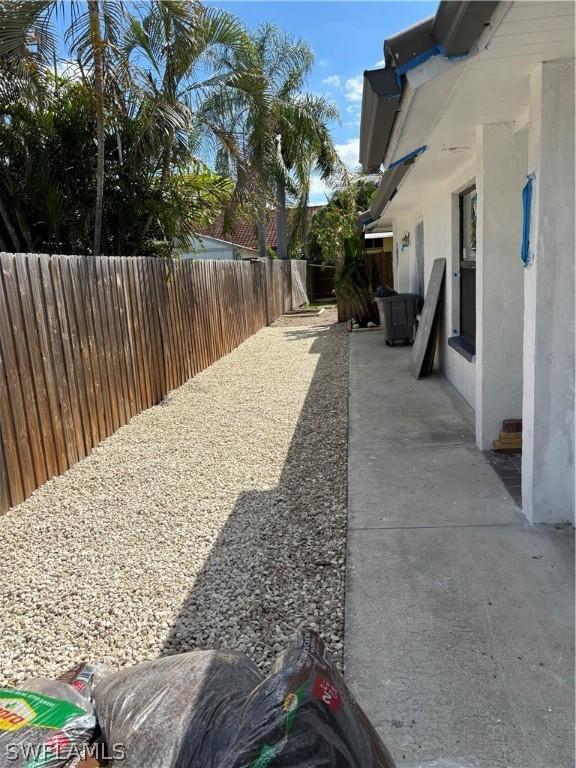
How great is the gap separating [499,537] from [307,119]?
2068 centimetres

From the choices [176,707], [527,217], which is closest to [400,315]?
[527,217]

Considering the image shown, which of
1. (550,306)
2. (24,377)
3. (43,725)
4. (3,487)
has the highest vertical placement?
(550,306)

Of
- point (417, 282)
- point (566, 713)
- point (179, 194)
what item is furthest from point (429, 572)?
point (417, 282)

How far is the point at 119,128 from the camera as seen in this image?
8336 mm

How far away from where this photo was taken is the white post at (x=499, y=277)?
15.3 ft

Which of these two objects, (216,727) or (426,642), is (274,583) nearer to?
(426,642)

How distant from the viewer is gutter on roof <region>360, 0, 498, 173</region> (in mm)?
2273

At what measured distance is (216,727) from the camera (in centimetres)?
147

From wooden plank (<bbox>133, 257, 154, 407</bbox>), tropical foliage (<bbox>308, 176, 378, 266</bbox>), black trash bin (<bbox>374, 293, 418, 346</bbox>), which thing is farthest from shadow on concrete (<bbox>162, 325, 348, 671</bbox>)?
tropical foliage (<bbox>308, 176, 378, 266</bbox>)

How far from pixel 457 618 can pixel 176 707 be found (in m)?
1.71

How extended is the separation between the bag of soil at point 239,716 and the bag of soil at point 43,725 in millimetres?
67

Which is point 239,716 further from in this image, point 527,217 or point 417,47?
point 527,217

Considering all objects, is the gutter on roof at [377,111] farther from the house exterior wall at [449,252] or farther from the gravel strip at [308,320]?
the gravel strip at [308,320]

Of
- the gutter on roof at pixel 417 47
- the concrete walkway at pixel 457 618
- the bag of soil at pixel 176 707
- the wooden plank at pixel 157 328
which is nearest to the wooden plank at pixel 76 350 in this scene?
the wooden plank at pixel 157 328
